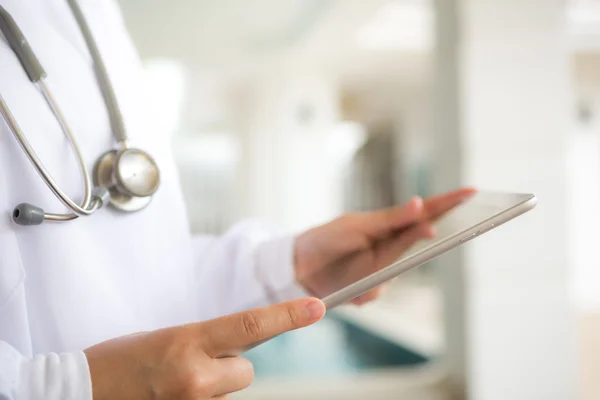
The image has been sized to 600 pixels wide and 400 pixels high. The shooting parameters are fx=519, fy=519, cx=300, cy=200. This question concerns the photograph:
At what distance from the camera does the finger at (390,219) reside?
2.49ft

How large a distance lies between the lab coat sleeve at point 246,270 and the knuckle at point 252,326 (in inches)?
13.5

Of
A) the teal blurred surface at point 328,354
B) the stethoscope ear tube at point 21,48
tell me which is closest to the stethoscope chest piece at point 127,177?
the stethoscope ear tube at point 21,48

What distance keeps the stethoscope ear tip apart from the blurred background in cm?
109

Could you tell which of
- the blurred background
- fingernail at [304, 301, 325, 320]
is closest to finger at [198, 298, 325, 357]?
fingernail at [304, 301, 325, 320]

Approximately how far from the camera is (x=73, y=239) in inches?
20.6

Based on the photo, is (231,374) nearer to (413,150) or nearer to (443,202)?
(443,202)

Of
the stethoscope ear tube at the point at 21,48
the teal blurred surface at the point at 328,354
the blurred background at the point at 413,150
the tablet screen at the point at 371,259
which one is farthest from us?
the teal blurred surface at the point at 328,354

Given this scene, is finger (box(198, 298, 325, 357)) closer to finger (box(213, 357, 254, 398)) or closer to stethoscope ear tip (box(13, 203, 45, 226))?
finger (box(213, 357, 254, 398))

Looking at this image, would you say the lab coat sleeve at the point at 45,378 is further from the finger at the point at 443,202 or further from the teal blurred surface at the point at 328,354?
the teal blurred surface at the point at 328,354

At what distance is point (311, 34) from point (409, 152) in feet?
10.9

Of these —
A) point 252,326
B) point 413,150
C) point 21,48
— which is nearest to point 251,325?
point 252,326

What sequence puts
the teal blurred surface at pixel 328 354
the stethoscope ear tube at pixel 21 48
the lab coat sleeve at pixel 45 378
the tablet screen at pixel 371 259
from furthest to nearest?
1. the teal blurred surface at pixel 328 354
2. the tablet screen at pixel 371 259
3. the stethoscope ear tube at pixel 21 48
4. the lab coat sleeve at pixel 45 378

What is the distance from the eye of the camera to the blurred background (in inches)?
55.6

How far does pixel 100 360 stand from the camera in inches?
16.5
